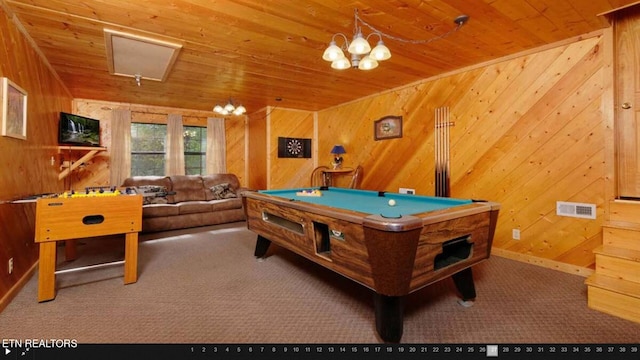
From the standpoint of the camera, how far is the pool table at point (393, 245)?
1.47m

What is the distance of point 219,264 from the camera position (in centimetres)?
297

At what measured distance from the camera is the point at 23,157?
101 inches

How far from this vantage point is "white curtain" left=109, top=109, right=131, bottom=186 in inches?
203

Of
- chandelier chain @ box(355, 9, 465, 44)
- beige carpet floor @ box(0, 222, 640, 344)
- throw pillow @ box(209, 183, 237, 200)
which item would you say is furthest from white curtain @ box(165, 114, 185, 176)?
chandelier chain @ box(355, 9, 465, 44)

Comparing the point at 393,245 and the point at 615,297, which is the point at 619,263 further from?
the point at 393,245

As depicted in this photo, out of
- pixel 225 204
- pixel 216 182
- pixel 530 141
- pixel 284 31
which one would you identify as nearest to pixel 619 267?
pixel 530 141

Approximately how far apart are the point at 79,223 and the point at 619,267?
4.29 meters

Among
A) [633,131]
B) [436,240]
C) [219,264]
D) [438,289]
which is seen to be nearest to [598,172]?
[633,131]

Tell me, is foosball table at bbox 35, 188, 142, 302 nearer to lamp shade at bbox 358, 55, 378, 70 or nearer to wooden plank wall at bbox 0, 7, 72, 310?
wooden plank wall at bbox 0, 7, 72, 310

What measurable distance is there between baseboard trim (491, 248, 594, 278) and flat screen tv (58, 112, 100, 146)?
590cm

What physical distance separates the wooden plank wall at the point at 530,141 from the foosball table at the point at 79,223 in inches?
130

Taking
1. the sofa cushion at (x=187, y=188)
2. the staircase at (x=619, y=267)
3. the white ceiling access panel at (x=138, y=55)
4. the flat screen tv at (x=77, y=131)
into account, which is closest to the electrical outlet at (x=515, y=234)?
the staircase at (x=619, y=267)

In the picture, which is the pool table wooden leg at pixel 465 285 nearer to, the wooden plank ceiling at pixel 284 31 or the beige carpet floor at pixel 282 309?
the beige carpet floor at pixel 282 309

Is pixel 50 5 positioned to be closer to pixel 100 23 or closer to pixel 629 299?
pixel 100 23
